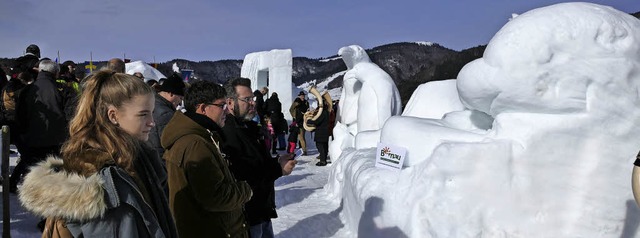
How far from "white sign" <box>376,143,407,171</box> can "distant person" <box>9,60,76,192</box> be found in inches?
124

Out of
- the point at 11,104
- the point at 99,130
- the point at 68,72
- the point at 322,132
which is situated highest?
the point at 99,130

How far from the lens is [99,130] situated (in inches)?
61.1

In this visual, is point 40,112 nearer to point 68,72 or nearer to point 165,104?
point 165,104

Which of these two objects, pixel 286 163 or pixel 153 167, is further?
pixel 286 163

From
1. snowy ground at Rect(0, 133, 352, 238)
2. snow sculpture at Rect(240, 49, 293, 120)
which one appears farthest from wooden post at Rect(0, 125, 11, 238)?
snow sculpture at Rect(240, 49, 293, 120)

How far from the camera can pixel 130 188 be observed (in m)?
1.49

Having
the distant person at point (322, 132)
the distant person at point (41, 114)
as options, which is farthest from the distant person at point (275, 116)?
the distant person at point (41, 114)

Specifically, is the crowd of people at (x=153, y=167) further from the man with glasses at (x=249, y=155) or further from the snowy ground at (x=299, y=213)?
the snowy ground at (x=299, y=213)

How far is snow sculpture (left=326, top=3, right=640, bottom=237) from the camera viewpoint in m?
2.87

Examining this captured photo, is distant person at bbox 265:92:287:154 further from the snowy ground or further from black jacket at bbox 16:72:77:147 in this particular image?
black jacket at bbox 16:72:77:147

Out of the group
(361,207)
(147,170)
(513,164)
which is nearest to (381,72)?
(361,207)

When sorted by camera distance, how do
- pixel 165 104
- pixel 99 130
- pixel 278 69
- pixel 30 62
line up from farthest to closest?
pixel 278 69 → pixel 30 62 → pixel 165 104 → pixel 99 130

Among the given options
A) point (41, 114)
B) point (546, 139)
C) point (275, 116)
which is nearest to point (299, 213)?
point (41, 114)

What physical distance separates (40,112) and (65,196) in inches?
161
